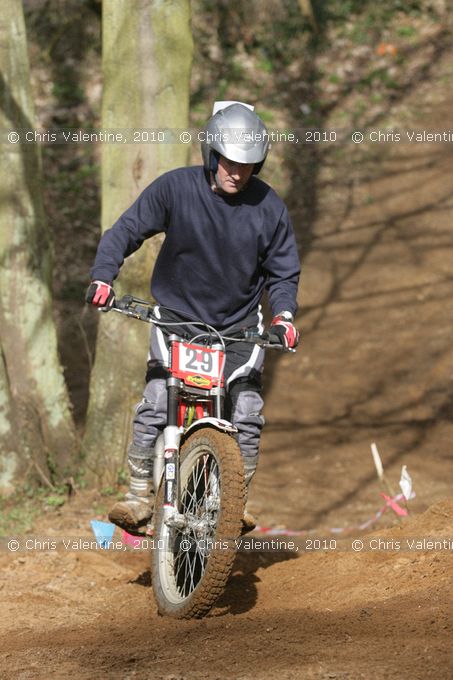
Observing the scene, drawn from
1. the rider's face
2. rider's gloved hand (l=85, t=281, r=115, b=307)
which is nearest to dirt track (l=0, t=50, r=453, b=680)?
rider's gloved hand (l=85, t=281, r=115, b=307)

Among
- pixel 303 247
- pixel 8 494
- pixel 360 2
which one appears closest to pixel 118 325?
pixel 8 494

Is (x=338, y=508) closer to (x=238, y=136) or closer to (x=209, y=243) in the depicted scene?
(x=209, y=243)

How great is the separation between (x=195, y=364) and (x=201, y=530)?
34.1 inches

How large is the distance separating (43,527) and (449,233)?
953cm

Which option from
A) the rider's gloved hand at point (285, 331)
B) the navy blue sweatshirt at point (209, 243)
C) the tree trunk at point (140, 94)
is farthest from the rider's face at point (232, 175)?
the tree trunk at point (140, 94)

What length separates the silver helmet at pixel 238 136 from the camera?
491cm

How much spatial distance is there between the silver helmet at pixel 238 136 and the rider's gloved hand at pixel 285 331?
0.85 m

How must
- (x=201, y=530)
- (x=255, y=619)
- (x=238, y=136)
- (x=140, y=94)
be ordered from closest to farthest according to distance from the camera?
(x=255, y=619) < (x=201, y=530) < (x=238, y=136) < (x=140, y=94)

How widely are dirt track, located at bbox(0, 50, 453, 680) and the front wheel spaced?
0.48ft

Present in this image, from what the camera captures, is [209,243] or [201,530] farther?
[209,243]

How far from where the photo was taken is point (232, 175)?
510cm

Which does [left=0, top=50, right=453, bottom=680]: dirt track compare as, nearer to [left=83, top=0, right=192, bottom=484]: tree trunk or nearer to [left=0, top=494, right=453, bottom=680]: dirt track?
[left=0, top=494, right=453, bottom=680]: dirt track

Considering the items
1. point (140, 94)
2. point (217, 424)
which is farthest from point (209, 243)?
point (140, 94)

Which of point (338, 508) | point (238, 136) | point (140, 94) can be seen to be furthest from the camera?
point (338, 508)
